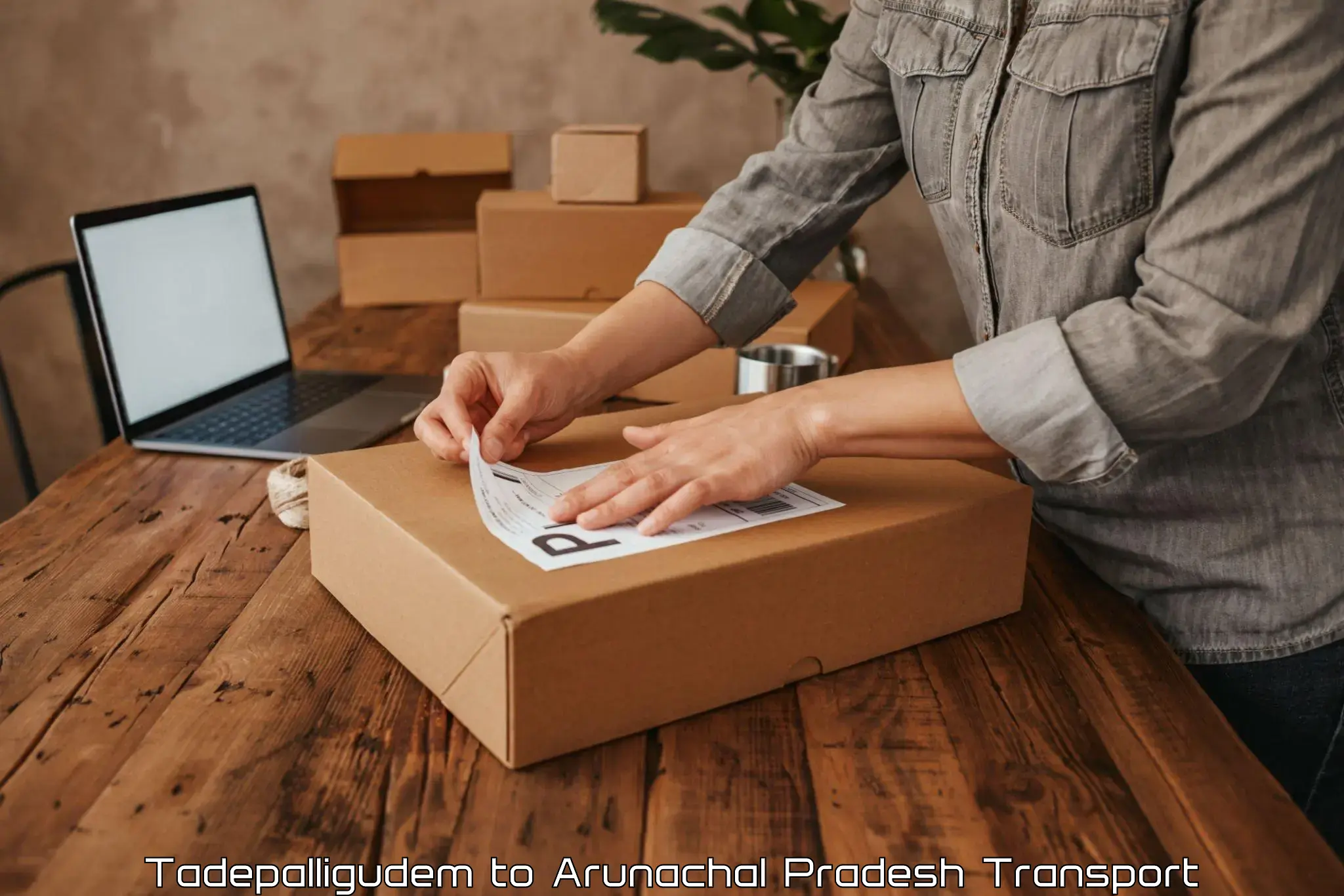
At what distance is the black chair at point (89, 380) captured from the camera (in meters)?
1.46

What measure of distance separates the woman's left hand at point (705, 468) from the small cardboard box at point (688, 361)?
595mm

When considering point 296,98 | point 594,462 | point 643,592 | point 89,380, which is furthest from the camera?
point 296,98

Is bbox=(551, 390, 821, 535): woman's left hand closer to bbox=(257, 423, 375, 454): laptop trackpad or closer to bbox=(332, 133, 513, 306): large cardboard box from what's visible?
bbox=(257, 423, 375, 454): laptop trackpad

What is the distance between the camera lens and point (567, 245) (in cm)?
163

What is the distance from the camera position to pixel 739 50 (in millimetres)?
1971

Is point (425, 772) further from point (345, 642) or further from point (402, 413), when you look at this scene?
point (402, 413)

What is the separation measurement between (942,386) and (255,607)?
524 mm

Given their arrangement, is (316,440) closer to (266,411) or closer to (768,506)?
(266,411)

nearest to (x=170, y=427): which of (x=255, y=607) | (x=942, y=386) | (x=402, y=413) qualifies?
(x=402, y=413)

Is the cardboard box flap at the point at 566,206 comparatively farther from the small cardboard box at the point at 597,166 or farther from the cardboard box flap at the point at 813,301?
the cardboard box flap at the point at 813,301

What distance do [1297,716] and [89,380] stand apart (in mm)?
1459

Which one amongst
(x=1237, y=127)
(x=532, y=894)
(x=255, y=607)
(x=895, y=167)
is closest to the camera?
(x=532, y=894)

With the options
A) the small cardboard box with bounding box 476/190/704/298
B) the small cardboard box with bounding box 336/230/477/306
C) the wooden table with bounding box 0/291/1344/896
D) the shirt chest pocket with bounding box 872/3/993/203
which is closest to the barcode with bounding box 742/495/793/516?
the wooden table with bounding box 0/291/1344/896

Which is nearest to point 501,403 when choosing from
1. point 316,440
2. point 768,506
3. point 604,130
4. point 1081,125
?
point 768,506
